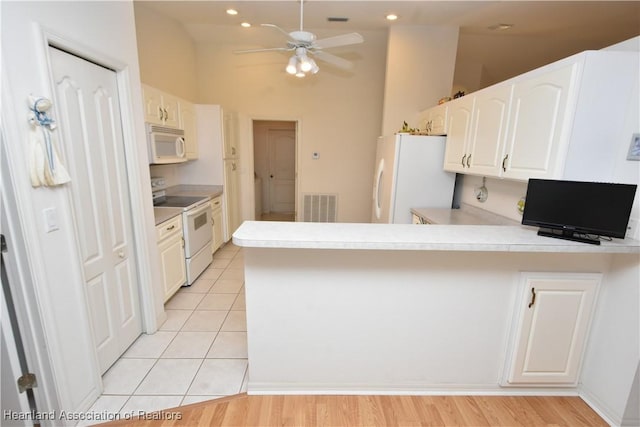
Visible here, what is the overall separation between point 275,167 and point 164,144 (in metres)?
3.86

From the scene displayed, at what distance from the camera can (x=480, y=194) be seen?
9.87 ft

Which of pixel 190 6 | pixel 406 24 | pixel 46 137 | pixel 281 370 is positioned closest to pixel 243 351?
pixel 281 370

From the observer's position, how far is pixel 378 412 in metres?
1.71

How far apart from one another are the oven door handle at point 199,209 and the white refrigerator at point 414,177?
2.18 m

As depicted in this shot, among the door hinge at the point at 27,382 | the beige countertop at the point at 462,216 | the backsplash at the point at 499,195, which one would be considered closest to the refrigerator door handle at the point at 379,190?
the beige countertop at the point at 462,216

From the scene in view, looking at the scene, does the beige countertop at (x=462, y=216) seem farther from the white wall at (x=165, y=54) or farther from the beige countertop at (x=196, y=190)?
the white wall at (x=165, y=54)

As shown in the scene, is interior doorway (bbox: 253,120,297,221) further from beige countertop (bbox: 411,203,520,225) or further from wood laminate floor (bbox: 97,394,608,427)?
wood laminate floor (bbox: 97,394,608,427)

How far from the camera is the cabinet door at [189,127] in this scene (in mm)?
3654

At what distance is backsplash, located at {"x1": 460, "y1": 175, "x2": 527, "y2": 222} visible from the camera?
2463mm

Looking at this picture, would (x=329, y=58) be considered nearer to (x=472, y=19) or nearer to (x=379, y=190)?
(x=379, y=190)

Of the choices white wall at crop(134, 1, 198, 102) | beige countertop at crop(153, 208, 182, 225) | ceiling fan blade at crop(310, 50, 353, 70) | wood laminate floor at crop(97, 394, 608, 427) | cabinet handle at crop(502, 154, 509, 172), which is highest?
white wall at crop(134, 1, 198, 102)

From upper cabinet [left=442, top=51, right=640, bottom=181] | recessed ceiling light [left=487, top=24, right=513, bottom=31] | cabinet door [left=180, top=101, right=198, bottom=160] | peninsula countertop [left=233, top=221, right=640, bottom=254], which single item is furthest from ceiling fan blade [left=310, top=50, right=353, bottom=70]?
recessed ceiling light [left=487, top=24, right=513, bottom=31]

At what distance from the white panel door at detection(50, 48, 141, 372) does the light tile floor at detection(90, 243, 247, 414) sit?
183 mm

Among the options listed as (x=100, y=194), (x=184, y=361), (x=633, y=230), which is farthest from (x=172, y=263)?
(x=633, y=230)
